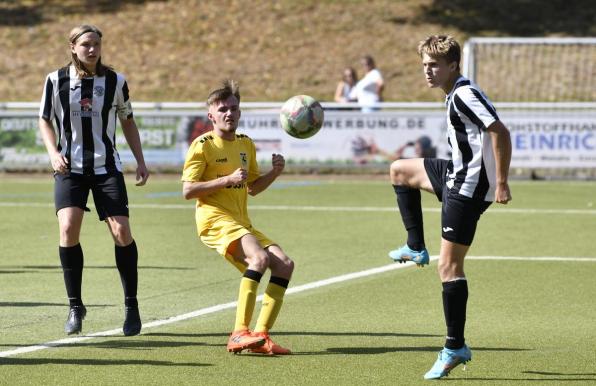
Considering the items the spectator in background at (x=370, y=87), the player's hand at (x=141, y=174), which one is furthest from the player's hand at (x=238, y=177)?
the spectator in background at (x=370, y=87)

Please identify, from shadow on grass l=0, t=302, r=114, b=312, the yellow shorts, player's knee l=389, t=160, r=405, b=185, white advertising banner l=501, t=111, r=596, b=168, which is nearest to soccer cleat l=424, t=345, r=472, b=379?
the yellow shorts

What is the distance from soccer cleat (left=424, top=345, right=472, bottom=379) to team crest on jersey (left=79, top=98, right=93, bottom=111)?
3.04 m

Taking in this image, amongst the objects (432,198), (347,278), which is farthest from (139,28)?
(347,278)

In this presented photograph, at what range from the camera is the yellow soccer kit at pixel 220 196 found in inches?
326

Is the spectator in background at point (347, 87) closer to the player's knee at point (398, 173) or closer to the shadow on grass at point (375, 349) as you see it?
the player's knee at point (398, 173)

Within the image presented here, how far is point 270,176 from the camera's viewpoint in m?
8.53

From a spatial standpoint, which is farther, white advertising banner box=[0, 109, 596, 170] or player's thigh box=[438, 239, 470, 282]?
white advertising banner box=[0, 109, 596, 170]

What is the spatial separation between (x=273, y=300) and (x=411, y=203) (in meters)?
1.86

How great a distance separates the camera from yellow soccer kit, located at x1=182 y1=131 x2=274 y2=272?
8.29 metres

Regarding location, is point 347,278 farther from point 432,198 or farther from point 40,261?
point 432,198

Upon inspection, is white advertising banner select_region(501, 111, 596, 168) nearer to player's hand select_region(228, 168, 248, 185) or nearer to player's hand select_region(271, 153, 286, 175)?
player's hand select_region(271, 153, 286, 175)

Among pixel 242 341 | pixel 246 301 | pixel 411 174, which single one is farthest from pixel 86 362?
pixel 411 174

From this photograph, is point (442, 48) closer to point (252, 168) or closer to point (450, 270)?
point (450, 270)

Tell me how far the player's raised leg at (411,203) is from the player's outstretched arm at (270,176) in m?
1.15
